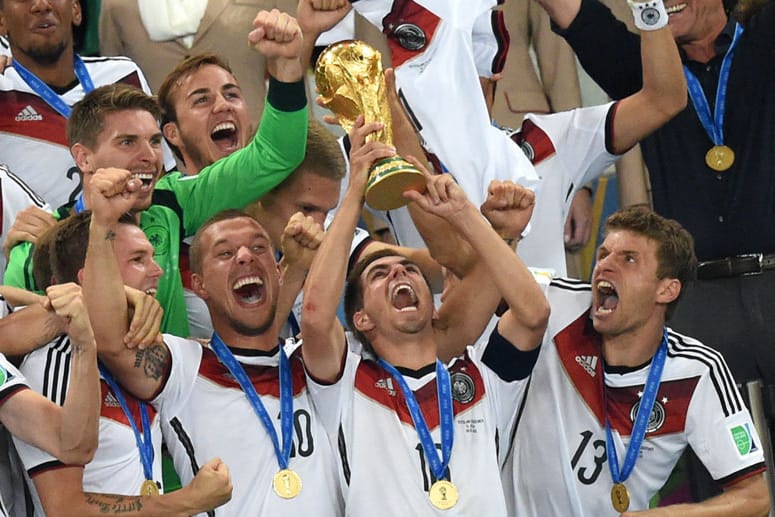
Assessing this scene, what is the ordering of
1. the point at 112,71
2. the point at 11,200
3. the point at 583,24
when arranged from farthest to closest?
the point at 583,24 < the point at 112,71 < the point at 11,200

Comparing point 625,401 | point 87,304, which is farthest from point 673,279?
point 87,304

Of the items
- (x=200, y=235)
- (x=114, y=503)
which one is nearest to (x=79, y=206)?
(x=200, y=235)

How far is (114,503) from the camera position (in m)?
4.89

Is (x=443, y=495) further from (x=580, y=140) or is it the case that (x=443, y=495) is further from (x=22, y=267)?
(x=580, y=140)

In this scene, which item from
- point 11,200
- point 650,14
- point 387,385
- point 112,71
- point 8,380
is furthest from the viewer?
point 112,71

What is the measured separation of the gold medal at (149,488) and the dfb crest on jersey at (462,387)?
1.10 meters

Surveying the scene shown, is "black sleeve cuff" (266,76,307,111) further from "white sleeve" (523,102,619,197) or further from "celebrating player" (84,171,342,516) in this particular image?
"white sleeve" (523,102,619,197)

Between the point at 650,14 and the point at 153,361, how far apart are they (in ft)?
7.53

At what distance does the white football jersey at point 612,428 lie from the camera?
5.79 meters

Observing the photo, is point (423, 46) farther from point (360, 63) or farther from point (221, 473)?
point (221, 473)

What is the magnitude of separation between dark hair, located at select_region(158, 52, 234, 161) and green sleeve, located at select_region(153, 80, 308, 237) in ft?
1.17

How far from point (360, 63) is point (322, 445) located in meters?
1.29

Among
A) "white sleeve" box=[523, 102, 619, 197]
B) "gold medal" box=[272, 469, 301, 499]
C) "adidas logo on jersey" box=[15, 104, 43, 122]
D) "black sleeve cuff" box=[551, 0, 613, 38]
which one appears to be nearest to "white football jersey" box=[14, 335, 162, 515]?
"gold medal" box=[272, 469, 301, 499]

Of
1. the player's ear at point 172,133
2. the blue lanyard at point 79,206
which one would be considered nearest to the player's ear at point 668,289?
the player's ear at point 172,133
